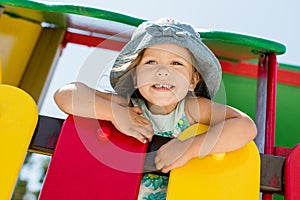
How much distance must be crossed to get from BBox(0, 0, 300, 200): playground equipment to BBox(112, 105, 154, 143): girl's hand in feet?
2.32

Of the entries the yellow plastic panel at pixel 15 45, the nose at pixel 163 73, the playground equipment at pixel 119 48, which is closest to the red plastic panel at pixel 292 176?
the nose at pixel 163 73

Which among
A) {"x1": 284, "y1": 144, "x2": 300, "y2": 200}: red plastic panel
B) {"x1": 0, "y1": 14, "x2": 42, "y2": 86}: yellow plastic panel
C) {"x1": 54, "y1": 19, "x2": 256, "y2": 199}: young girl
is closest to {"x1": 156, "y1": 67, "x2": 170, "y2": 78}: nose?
{"x1": 54, "y1": 19, "x2": 256, "y2": 199}: young girl

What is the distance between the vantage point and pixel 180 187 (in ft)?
2.75

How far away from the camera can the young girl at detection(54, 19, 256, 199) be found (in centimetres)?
Result: 91

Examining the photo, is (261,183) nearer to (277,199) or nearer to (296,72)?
(277,199)

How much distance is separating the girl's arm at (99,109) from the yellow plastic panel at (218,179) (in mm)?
123

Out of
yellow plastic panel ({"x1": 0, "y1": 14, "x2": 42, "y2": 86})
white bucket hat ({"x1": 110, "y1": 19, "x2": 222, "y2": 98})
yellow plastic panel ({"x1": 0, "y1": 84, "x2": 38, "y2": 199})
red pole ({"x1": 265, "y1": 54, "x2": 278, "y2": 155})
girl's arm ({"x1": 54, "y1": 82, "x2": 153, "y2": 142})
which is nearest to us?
yellow plastic panel ({"x1": 0, "y1": 84, "x2": 38, "y2": 199})

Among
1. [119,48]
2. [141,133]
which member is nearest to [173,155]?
[141,133]

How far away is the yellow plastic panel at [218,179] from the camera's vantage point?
2.72 feet

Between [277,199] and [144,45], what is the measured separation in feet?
3.53

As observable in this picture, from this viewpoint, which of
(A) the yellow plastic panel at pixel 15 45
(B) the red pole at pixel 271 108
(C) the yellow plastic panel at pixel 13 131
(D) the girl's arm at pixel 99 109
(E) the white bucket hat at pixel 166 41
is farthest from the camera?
(A) the yellow plastic panel at pixel 15 45

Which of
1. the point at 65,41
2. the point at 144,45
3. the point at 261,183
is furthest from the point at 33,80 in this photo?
the point at 261,183

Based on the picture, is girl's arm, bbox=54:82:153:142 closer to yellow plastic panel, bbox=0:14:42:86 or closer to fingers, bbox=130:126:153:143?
fingers, bbox=130:126:153:143

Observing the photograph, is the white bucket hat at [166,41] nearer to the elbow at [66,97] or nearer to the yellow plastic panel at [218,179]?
the elbow at [66,97]
